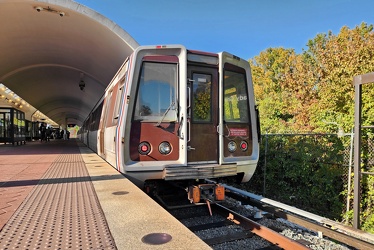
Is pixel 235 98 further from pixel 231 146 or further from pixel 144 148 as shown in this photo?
pixel 144 148

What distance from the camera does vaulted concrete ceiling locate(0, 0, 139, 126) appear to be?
32.1ft

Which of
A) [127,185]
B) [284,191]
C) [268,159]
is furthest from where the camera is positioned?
[268,159]

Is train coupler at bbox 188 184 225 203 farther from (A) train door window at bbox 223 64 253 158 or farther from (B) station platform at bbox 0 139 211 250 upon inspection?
(B) station platform at bbox 0 139 211 250

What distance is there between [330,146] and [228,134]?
313 centimetres

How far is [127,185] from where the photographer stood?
4.27m

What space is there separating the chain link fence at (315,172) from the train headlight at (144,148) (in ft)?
13.8

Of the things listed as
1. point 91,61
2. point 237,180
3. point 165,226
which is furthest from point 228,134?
point 91,61

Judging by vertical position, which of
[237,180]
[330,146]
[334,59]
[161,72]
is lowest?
[237,180]

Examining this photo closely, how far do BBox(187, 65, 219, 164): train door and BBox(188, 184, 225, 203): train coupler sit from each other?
0.51 m

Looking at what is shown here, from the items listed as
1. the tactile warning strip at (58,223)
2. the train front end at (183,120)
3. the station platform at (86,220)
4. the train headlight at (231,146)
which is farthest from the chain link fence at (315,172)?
the tactile warning strip at (58,223)

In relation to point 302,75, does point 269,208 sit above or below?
below

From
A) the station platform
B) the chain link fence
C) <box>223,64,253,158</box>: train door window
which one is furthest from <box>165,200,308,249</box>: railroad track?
the chain link fence

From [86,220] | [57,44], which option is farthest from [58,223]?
[57,44]

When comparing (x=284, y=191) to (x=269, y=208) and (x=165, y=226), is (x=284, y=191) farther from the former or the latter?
(x=165, y=226)
